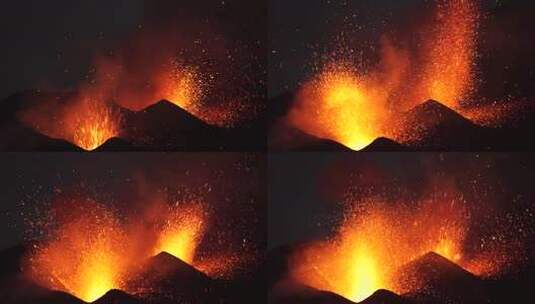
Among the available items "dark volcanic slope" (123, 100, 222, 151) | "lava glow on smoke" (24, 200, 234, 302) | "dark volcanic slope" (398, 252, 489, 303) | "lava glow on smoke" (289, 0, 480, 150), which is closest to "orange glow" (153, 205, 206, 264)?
"lava glow on smoke" (24, 200, 234, 302)

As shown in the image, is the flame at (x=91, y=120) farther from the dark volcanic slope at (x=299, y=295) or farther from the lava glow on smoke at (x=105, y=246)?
the dark volcanic slope at (x=299, y=295)

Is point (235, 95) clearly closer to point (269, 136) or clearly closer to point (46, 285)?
point (269, 136)

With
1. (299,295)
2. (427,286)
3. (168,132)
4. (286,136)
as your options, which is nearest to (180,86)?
(168,132)

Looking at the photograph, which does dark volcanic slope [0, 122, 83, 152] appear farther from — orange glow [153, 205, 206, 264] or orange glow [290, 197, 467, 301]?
orange glow [290, 197, 467, 301]

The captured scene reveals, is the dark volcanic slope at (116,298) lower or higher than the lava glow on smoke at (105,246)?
lower

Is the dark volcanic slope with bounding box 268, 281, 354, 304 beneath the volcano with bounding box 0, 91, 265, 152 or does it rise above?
beneath

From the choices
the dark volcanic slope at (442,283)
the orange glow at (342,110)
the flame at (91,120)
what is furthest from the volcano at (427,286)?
the flame at (91,120)
